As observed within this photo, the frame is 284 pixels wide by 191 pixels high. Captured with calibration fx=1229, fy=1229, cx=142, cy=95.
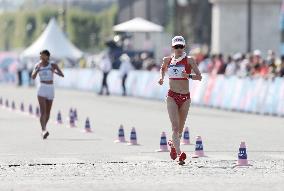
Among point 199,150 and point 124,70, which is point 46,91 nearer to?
point 199,150

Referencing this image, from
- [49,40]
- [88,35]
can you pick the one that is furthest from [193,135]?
[88,35]

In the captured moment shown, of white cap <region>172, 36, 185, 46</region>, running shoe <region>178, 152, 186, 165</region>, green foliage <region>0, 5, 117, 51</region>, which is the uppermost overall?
green foliage <region>0, 5, 117, 51</region>

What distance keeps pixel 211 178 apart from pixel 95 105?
2527cm

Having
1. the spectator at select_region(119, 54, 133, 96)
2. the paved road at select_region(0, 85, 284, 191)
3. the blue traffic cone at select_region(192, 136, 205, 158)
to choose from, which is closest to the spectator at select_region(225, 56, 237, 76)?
the spectator at select_region(119, 54, 133, 96)

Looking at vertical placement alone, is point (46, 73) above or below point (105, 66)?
above

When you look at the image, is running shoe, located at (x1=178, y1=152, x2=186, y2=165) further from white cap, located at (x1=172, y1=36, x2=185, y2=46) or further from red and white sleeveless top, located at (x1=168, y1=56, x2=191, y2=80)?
white cap, located at (x1=172, y1=36, x2=185, y2=46)

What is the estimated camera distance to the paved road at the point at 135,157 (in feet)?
46.3

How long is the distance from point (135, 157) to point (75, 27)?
147561mm

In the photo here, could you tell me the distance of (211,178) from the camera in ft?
48.3

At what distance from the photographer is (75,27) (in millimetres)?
165125

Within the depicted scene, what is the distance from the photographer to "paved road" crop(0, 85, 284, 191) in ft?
46.3

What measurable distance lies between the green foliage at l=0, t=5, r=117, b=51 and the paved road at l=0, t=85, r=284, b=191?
13374 cm

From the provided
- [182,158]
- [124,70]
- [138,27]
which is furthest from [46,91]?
[138,27]

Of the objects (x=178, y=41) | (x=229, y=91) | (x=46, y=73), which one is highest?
(x=178, y=41)
